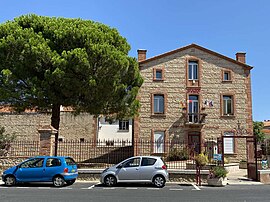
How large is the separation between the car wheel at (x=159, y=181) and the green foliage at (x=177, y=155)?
11144 millimetres

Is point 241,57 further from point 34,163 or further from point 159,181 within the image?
point 34,163

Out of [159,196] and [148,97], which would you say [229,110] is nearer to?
[148,97]

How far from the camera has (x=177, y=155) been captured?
2406 cm

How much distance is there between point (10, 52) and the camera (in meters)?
17.9

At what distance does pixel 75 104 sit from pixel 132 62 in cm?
513

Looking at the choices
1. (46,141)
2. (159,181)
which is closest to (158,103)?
(46,141)

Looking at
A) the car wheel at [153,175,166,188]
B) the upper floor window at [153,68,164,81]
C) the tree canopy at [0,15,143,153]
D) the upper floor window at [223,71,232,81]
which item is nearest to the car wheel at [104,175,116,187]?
the car wheel at [153,175,166,188]

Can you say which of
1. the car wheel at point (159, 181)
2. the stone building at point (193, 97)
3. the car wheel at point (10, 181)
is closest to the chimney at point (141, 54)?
the stone building at point (193, 97)

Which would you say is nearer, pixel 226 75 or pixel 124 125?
pixel 226 75

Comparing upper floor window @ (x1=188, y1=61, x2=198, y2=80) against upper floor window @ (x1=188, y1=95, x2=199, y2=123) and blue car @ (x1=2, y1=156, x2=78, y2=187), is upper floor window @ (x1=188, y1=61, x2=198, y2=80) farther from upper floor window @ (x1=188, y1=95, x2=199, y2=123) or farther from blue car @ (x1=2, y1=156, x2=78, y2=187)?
blue car @ (x1=2, y1=156, x2=78, y2=187)

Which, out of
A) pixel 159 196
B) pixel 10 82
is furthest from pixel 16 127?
pixel 159 196

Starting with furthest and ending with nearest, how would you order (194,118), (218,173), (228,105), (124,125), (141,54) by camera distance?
(124,125)
(141,54)
(228,105)
(194,118)
(218,173)

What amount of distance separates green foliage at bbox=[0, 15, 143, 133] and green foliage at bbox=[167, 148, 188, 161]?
778cm

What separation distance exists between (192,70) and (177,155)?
8.81m
